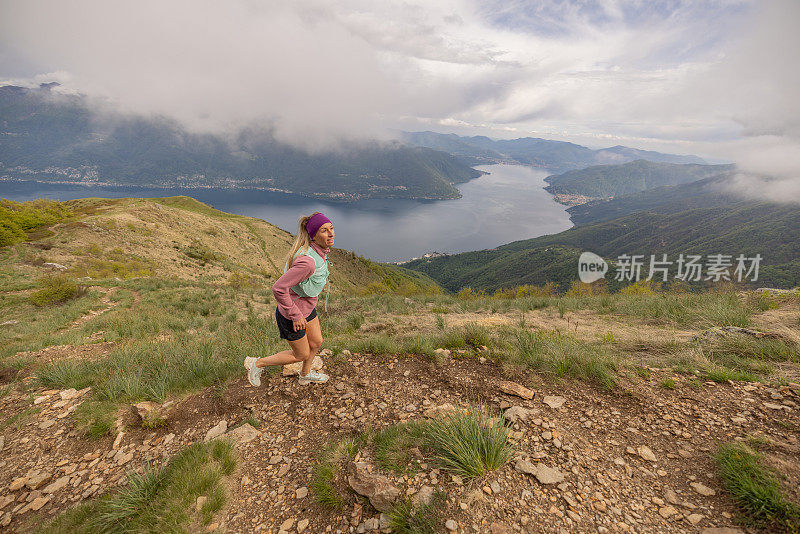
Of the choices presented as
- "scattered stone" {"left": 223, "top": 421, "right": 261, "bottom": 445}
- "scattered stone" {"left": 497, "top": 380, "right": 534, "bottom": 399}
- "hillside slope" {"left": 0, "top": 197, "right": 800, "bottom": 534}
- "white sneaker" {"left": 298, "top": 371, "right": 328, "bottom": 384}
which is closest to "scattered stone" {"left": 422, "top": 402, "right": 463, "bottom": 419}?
"hillside slope" {"left": 0, "top": 197, "right": 800, "bottom": 534}

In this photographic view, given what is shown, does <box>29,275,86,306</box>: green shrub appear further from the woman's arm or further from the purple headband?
the purple headband

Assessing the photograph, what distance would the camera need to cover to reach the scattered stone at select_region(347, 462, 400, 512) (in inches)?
92.0

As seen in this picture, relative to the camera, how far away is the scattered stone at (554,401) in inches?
136

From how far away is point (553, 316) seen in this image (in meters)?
10.1

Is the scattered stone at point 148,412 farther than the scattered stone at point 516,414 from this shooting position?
Yes

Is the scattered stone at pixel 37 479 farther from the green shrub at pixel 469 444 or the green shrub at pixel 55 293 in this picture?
the green shrub at pixel 55 293

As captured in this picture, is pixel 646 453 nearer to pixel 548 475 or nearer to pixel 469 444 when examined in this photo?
pixel 548 475

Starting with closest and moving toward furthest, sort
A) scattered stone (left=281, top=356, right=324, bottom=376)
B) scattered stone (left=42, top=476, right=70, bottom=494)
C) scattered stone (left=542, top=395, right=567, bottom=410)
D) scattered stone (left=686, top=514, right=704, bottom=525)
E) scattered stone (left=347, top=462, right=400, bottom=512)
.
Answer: scattered stone (left=686, top=514, right=704, bottom=525)
scattered stone (left=347, top=462, right=400, bottom=512)
scattered stone (left=42, top=476, right=70, bottom=494)
scattered stone (left=542, top=395, right=567, bottom=410)
scattered stone (left=281, top=356, right=324, bottom=376)

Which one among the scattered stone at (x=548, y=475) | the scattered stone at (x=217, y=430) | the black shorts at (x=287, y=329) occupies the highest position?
the black shorts at (x=287, y=329)

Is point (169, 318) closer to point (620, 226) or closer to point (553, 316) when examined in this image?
point (553, 316)

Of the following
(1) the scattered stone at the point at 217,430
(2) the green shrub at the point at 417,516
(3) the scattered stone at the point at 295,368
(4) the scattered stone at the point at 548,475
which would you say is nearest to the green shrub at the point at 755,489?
(4) the scattered stone at the point at 548,475

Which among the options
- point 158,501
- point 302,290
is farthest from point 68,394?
point 302,290

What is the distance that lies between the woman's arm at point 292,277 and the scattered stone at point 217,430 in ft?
4.98

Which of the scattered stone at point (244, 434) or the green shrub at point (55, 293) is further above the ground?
the scattered stone at point (244, 434)
